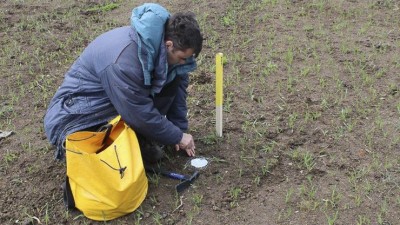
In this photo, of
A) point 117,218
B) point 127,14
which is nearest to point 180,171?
point 117,218

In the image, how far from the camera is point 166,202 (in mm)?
3473

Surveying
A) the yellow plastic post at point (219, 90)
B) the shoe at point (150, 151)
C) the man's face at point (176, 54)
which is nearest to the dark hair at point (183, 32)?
the man's face at point (176, 54)

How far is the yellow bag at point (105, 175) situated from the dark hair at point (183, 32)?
0.67 metres

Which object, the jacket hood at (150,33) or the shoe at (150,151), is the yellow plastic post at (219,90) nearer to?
the shoe at (150,151)

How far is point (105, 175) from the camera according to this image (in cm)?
312

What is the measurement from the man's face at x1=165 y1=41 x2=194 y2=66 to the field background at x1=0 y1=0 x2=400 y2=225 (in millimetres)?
923

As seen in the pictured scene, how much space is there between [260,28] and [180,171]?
9.30 feet

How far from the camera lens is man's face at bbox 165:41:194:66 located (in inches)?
126

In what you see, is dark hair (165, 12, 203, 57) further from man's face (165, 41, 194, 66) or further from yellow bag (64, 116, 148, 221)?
yellow bag (64, 116, 148, 221)

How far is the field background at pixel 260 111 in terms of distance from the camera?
344 cm

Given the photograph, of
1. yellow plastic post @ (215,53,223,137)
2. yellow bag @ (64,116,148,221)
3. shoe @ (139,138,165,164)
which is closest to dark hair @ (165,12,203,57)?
yellow plastic post @ (215,53,223,137)

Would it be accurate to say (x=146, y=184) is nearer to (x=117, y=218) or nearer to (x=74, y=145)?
(x=117, y=218)

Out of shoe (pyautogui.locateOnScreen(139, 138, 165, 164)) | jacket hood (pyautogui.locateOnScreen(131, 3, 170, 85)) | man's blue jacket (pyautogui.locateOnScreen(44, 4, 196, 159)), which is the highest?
jacket hood (pyautogui.locateOnScreen(131, 3, 170, 85))

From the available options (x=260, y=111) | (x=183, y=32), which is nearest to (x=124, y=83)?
(x=183, y=32)
